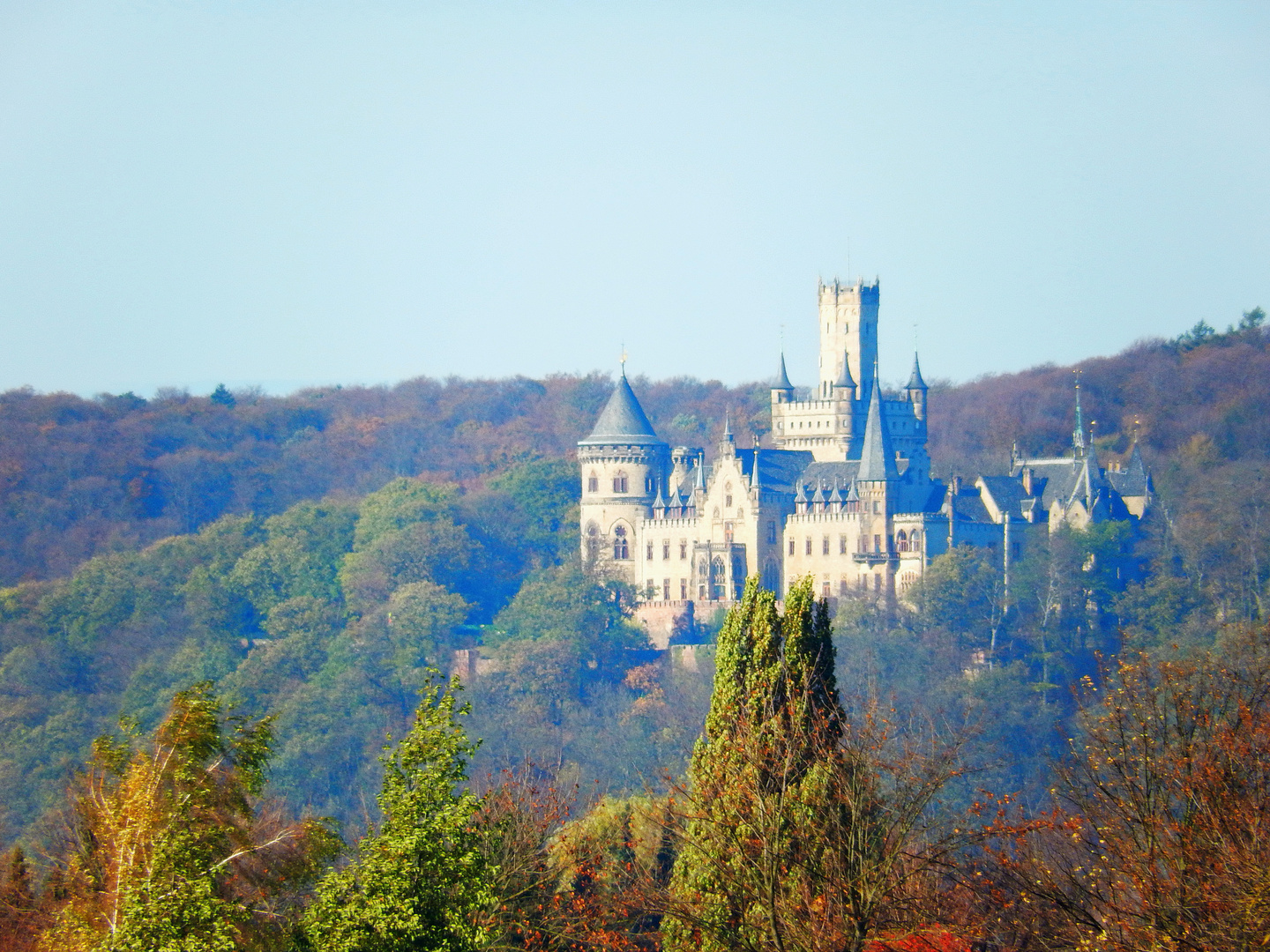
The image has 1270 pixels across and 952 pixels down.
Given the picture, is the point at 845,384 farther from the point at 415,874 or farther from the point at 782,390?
the point at 415,874

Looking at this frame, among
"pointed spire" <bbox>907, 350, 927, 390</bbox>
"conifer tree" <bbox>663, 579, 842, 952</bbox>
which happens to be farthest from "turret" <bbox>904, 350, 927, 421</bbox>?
"conifer tree" <bbox>663, 579, 842, 952</bbox>

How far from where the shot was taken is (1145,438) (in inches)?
3900

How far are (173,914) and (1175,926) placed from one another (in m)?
10.7

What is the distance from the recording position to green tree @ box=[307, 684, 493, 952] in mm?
23734

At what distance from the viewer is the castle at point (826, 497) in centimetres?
7819

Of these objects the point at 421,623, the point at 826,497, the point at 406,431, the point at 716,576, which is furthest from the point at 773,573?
the point at 406,431

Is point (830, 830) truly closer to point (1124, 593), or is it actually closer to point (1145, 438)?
point (1124, 593)

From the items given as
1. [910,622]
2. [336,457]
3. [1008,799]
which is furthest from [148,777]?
[336,457]

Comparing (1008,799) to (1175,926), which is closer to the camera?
(1175,926)

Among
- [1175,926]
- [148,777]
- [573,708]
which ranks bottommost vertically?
[573,708]

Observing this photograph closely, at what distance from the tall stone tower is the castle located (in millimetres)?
52

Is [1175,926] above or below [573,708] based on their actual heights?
above

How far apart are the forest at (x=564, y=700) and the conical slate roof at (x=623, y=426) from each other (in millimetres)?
6277

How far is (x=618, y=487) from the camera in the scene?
8806 centimetres
